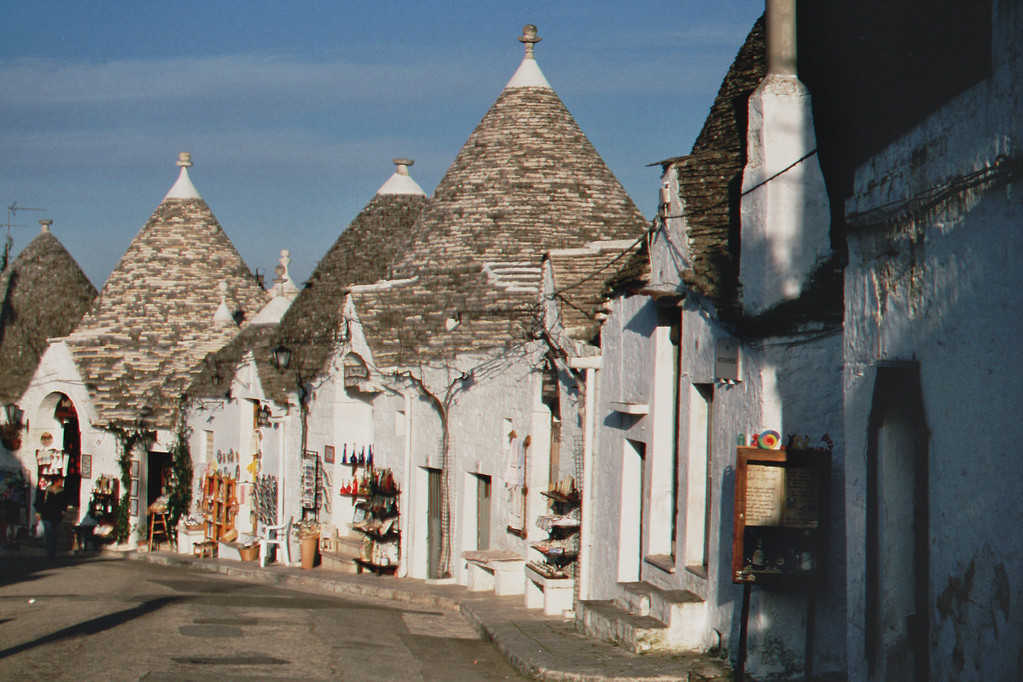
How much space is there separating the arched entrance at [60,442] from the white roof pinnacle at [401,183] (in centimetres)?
1050

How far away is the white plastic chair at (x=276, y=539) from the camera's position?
2325 cm

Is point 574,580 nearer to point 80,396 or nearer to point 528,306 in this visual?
point 528,306

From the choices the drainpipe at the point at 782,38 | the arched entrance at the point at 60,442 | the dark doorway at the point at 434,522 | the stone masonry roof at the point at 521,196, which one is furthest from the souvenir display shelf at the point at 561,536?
the arched entrance at the point at 60,442

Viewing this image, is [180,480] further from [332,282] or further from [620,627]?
[620,627]

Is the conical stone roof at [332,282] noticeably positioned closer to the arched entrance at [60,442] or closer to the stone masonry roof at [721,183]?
the arched entrance at [60,442]

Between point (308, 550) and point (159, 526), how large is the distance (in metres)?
7.82

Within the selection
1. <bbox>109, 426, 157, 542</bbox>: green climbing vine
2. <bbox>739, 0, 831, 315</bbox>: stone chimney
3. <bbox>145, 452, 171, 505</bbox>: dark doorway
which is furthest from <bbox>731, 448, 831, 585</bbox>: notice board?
<bbox>145, 452, 171, 505</bbox>: dark doorway

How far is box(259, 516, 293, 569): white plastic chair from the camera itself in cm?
2325

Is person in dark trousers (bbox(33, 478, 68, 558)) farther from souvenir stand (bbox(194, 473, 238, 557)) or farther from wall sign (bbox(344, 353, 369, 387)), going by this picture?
wall sign (bbox(344, 353, 369, 387))

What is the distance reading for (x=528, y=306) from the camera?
18.2m

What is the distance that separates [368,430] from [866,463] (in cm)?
1657

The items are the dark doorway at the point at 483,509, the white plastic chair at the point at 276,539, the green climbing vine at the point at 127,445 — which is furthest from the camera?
the green climbing vine at the point at 127,445

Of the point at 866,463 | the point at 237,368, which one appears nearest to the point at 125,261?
the point at 237,368

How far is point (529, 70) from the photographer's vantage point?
23.0m
